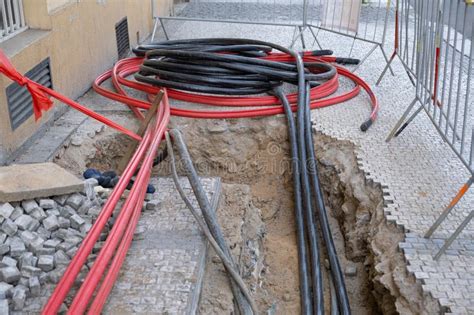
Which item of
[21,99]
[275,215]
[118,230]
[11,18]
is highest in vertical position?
[11,18]

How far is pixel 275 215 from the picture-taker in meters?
4.97

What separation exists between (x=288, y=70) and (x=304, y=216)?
5.67 ft

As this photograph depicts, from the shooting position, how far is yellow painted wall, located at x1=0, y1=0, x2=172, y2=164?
14.5 feet

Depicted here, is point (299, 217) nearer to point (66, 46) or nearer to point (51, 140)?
point (51, 140)

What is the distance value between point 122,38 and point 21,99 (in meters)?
2.74

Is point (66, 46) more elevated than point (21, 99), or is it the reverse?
point (66, 46)

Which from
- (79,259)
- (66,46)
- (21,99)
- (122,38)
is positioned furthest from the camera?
(122,38)

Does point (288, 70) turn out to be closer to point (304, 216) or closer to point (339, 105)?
point (339, 105)

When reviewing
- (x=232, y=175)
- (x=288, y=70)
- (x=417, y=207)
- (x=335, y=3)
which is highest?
(x=335, y=3)

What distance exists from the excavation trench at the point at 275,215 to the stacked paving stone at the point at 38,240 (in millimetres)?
795

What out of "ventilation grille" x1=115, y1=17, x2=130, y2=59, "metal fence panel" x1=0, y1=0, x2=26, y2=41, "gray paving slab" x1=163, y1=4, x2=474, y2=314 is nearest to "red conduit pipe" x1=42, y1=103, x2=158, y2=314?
"gray paving slab" x1=163, y1=4, x2=474, y2=314

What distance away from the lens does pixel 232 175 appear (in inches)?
210

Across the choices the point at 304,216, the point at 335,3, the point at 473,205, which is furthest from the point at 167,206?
the point at 335,3

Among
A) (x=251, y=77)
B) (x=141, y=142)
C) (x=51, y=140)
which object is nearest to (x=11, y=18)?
(x=51, y=140)
